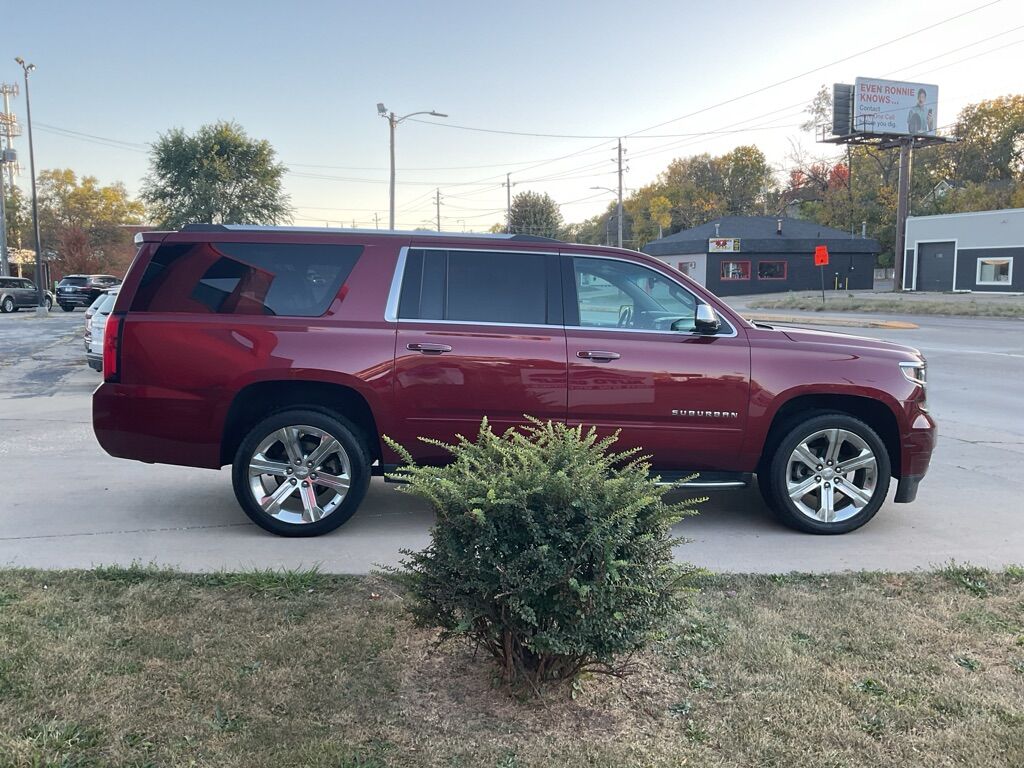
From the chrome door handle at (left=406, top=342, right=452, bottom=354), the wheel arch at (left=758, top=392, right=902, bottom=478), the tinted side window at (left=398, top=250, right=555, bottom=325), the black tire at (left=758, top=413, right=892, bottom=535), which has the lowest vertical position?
the black tire at (left=758, top=413, right=892, bottom=535)

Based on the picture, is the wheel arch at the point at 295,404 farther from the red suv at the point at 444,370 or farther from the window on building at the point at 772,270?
the window on building at the point at 772,270

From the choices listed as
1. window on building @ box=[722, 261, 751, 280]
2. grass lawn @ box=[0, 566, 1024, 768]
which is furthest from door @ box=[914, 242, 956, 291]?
grass lawn @ box=[0, 566, 1024, 768]

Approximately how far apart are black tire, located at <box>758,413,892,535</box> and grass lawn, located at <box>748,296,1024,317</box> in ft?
99.8

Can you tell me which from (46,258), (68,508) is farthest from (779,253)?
(68,508)

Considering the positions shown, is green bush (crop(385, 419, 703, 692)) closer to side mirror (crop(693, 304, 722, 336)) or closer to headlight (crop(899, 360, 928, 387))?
side mirror (crop(693, 304, 722, 336))

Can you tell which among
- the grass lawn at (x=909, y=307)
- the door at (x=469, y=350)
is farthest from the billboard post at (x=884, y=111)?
the door at (x=469, y=350)

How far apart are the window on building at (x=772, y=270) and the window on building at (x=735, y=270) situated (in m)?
1.06

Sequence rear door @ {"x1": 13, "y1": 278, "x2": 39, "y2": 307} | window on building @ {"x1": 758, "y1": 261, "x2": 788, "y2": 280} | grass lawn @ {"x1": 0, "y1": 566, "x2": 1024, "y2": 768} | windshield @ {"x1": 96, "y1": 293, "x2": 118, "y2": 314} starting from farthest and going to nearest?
window on building @ {"x1": 758, "y1": 261, "x2": 788, "y2": 280}
rear door @ {"x1": 13, "y1": 278, "x2": 39, "y2": 307}
windshield @ {"x1": 96, "y1": 293, "x2": 118, "y2": 314}
grass lawn @ {"x1": 0, "y1": 566, "x2": 1024, "y2": 768}

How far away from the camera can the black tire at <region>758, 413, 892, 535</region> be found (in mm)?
5570

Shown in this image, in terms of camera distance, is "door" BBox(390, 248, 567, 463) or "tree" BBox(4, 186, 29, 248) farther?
"tree" BBox(4, 186, 29, 248)

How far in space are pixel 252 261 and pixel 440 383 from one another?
149cm

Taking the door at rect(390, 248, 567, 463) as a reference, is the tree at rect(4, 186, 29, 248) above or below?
above

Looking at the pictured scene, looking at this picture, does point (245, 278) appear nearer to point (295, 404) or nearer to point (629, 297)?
point (295, 404)

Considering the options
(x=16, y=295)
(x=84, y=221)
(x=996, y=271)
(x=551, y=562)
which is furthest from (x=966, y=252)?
(x=84, y=221)
